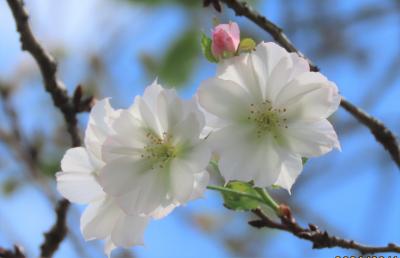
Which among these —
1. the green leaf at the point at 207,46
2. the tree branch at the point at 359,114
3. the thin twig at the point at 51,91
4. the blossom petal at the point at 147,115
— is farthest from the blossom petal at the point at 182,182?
the thin twig at the point at 51,91

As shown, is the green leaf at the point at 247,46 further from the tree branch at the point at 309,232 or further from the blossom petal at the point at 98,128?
the tree branch at the point at 309,232

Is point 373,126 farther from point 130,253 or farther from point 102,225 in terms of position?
point 130,253

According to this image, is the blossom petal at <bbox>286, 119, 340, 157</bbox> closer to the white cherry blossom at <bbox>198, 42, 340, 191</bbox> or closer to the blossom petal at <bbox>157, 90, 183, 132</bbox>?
the white cherry blossom at <bbox>198, 42, 340, 191</bbox>

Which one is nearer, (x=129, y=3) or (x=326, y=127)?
(x=326, y=127)

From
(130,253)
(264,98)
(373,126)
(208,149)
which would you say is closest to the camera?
(208,149)

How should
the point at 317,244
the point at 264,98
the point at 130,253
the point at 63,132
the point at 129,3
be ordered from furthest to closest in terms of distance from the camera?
the point at 129,3, the point at 63,132, the point at 130,253, the point at 317,244, the point at 264,98

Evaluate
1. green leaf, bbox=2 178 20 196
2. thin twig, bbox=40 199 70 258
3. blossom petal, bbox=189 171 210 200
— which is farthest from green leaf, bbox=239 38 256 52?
green leaf, bbox=2 178 20 196

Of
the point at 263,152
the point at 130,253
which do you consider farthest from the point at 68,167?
the point at 130,253
